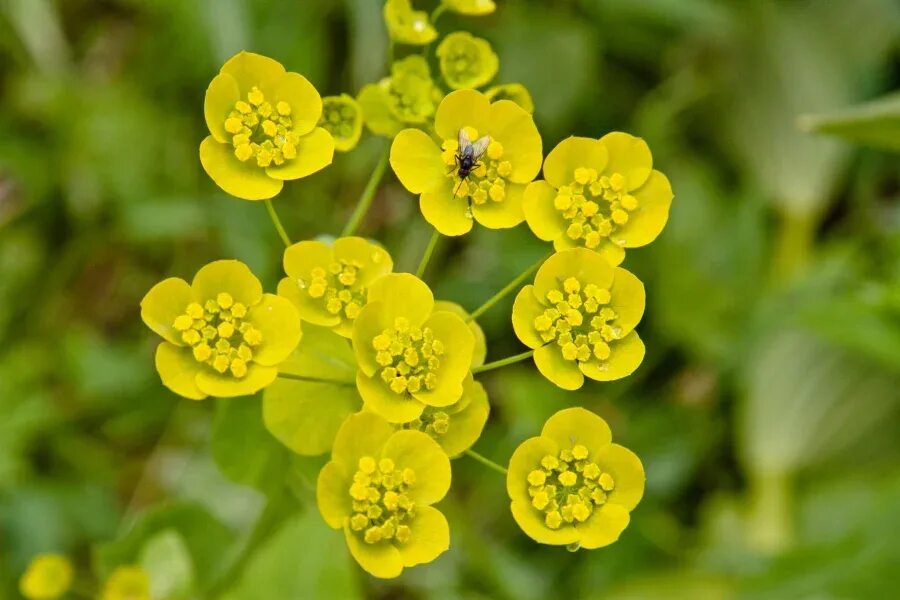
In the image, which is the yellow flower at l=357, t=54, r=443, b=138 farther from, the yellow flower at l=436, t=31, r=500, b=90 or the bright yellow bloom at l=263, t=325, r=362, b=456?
the bright yellow bloom at l=263, t=325, r=362, b=456

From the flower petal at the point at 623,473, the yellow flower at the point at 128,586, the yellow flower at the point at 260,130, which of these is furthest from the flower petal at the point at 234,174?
the yellow flower at the point at 128,586

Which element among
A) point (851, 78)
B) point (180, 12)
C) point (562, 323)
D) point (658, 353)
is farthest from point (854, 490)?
point (180, 12)

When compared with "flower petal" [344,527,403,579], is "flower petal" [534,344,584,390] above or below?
above

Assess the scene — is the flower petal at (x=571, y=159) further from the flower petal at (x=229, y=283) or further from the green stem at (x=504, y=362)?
the flower petal at (x=229, y=283)

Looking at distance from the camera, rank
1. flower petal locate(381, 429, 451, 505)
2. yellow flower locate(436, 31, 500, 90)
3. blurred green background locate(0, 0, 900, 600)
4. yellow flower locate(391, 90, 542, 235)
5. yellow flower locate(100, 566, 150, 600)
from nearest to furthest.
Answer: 1. flower petal locate(381, 429, 451, 505)
2. yellow flower locate(391, 90, 542, 235)
3. yellow flower locate(436, 31, 500, 90)
4. yellow flower locate(100, 566, 150, 600)
5. blurred green background locate(0, 0, 900, 600)

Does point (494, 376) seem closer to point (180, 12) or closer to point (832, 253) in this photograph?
point (832, 253)

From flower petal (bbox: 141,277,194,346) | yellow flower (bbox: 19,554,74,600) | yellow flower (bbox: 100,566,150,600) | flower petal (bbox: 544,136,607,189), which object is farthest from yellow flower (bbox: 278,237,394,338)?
yellow flower (bbox: 19,554,74,600)

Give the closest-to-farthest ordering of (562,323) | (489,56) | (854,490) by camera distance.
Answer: (562,323) → (489,56) → (854,490)
